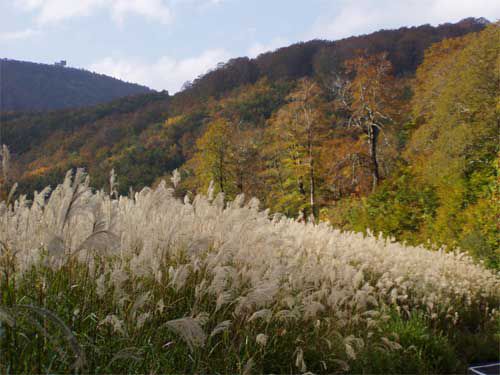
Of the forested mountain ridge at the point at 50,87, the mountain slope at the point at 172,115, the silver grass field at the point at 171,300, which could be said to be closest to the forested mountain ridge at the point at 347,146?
the mountain slope at the point at 172,115

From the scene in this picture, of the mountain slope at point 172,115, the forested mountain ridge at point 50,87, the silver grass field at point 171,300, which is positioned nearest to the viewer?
the silver grass field at point 171,300

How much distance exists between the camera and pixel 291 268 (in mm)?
3787

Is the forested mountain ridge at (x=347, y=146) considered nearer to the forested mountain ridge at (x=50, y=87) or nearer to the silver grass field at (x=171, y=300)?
the silver grass field at (x=171, y=300)

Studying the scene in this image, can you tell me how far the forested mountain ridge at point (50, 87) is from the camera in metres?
67.9

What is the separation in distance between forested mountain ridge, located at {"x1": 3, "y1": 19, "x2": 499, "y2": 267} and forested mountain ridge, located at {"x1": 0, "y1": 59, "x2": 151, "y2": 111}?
1872cm

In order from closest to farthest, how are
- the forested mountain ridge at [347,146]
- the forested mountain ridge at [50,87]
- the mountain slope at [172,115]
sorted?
the forested mountain ridge at [347,146] < the mountain slope at [172,115] < the forested mountain ridge at [50,87]

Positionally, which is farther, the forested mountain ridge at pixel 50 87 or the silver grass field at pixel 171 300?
the forested mountain ridge at pixel 50 87

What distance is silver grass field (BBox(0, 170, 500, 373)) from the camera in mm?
2254

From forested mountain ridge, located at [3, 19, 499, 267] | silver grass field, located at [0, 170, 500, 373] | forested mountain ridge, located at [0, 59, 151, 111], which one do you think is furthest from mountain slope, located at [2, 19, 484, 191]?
silver grass field, located at [0, 170, 500, 373]

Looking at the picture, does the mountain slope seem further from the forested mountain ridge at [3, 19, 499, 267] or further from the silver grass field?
the silver grass field

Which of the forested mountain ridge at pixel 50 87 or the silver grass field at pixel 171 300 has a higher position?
the forested mountain ridge at pixel 50 87

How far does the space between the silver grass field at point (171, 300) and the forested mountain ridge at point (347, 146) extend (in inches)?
28.7

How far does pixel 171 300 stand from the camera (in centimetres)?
321

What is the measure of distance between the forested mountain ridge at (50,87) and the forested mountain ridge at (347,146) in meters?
18.7
